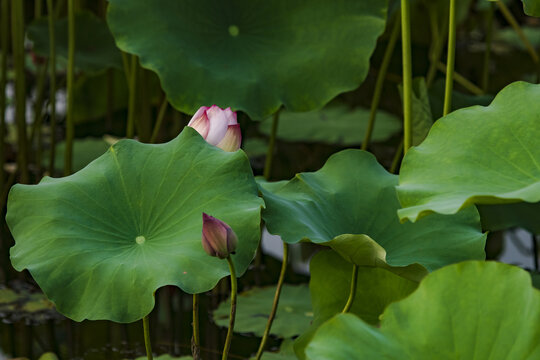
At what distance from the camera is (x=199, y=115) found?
3.32 ft

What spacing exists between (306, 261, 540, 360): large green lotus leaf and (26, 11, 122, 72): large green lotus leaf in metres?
1.34

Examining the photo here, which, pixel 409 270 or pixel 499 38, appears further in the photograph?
pixel 499 38

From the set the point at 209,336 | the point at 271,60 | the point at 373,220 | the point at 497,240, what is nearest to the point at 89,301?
the point at 373,220

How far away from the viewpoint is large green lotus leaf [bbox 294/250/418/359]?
3.61 feet

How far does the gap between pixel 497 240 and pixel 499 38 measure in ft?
7.90

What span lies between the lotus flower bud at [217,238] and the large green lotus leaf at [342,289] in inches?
11.8

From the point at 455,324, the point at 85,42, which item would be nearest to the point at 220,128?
the point at 455,324

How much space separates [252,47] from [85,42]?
754 mm

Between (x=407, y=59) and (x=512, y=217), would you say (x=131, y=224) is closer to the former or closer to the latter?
(x=407, y=59)

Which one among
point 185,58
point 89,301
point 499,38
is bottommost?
point 499,38

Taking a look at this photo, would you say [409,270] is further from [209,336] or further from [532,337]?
[209,336]

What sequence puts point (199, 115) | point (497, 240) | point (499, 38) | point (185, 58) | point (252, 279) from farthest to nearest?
point (499, 38) → point (497, 240) → point (252, 279) → point (185, 58) → point (199, 115)

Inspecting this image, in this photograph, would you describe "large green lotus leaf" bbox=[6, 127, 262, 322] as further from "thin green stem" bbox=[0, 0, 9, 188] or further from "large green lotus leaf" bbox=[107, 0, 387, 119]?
"thin green stem" bbox=[0, 0, 9, 188]

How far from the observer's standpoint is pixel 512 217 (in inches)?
61.5
